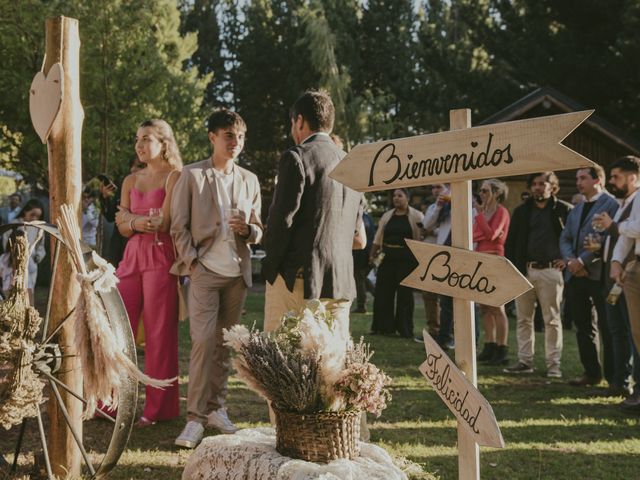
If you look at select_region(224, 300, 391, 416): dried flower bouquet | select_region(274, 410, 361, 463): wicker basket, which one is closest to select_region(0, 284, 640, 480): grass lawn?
select_region(274, 410, 361, 463): wicker basket

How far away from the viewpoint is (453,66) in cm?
2712

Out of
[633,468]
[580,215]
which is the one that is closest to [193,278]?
[633,468]

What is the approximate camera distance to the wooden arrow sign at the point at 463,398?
106 inches

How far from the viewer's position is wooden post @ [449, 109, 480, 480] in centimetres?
290

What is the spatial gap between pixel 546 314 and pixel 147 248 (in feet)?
14.2

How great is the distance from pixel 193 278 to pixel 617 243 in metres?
3.51

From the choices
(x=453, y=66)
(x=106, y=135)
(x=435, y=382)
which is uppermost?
(x=453, y=66)

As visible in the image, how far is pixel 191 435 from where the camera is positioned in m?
4.56

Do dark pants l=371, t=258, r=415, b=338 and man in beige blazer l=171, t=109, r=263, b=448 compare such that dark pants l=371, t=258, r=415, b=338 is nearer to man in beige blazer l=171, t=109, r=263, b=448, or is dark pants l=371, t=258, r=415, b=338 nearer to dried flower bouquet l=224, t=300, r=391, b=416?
man in beige blazer l=171, t=109, r=263, b=448

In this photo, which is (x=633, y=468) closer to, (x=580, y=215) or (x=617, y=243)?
(x=617, y=243)

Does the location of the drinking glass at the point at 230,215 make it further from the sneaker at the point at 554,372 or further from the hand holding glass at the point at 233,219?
the sneaker at the point at 554,372

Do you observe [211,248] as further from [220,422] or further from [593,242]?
[593,242]

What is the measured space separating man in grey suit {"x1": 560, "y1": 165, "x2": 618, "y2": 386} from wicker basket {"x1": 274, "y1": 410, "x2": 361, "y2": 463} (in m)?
4.15

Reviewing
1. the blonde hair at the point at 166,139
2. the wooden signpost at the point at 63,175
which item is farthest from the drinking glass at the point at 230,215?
the wooden signpost at the point at 63,175
